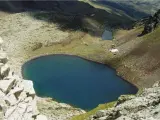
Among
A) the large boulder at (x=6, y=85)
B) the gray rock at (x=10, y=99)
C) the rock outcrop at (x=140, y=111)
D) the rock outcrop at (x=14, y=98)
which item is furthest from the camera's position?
the large boulder at (x=6, y=85)

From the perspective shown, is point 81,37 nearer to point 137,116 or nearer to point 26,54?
point 26,54

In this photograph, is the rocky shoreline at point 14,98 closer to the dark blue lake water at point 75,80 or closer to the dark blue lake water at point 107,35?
the dark blue lake water at point 75,80

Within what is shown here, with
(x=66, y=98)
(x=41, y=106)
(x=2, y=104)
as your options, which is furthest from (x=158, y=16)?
(x=2, y=104)

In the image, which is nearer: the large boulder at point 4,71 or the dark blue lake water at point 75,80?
the large boulder at point 4,71

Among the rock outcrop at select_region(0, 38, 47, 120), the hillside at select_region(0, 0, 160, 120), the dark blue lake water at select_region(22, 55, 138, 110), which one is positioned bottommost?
the dark blue lake water at select_region(22, 55, 138, 110)

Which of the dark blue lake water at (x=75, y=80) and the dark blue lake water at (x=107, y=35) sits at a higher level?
the dark blue lake water at (x=107, y=35)

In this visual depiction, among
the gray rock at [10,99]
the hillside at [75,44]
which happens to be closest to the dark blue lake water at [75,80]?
the hillside at [75,44]

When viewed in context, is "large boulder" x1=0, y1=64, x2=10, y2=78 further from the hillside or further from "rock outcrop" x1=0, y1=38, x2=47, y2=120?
the hillside

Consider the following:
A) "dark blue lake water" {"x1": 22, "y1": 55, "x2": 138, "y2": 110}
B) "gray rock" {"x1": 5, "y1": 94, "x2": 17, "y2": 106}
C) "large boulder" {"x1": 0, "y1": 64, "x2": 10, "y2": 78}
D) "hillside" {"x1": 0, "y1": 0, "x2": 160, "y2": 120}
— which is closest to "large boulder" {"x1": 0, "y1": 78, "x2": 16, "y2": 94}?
"gray rock" {"x1": 5, "y1": 94, "x2": 17, "y2": 106}

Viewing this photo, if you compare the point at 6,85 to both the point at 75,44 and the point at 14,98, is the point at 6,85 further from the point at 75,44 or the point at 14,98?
the point at 75,44
